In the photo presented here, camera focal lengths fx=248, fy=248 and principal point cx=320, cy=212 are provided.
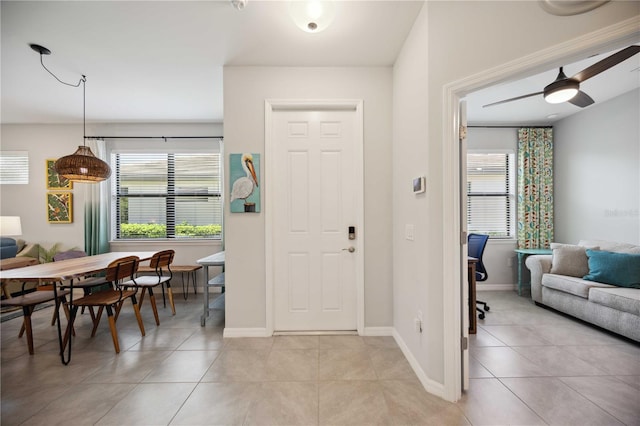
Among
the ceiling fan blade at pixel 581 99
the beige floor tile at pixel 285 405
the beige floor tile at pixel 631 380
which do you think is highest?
the ceiling fan blade at pixel 581 99

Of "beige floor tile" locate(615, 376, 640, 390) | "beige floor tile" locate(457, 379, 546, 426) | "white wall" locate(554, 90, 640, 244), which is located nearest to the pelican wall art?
"beige floor tile" locate(457, 379, 546, 426)

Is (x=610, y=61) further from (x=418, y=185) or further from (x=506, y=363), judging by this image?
(x=506, y=363)

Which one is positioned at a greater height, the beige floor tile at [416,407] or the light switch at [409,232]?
the light switch at [409,232]

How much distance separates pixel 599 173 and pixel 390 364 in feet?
13.6

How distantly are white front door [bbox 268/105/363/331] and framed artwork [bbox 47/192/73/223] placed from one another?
4.16m

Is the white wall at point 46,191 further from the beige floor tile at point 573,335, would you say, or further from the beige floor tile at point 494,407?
the beige floor tile at point 573,335

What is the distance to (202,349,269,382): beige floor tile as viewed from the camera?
1969 millimetres

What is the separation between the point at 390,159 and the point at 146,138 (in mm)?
4214

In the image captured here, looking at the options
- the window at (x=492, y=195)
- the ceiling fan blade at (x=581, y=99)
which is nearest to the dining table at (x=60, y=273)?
the ceiling fan blade at (x=581, y=99)

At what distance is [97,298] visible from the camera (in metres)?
2.45

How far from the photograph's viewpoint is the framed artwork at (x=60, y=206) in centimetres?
429

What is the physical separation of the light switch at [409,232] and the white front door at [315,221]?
0.59 m

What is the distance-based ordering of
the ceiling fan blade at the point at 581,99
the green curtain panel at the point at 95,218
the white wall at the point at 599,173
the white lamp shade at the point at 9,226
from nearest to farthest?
the ceiling fan blade at the point at 581,99 < the white wall at the point at 599,173 < the white lamp shade at the point at 9,226 < the green curtain panel at the point at 95,218

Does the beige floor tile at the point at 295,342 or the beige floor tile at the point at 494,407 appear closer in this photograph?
the beige floor tile at the point at 494,407
